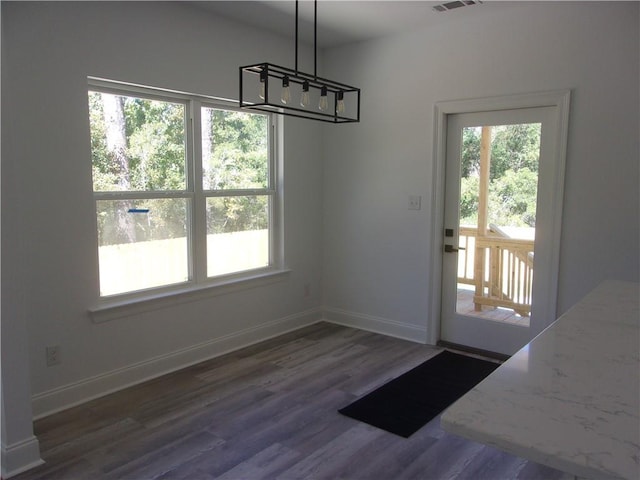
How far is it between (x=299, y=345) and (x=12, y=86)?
285 cm

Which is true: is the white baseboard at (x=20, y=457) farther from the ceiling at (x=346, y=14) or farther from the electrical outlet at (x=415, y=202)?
the electrical outlet at (x=415, y=202)

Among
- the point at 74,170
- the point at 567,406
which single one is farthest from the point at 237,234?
the point at 567,406

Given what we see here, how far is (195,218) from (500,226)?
241cm

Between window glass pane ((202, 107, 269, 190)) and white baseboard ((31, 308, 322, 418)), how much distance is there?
128 centimetres

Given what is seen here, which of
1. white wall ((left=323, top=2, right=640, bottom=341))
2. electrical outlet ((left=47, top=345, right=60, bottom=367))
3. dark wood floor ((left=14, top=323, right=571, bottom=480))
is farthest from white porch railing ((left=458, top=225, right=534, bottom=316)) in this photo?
electrical outlet ((left=47, top=345, right=60, bottom=367))

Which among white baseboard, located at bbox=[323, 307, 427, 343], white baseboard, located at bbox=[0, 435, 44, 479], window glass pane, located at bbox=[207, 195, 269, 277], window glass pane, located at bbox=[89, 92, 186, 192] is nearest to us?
white baseboard, located at bbox=[0, 435, 44, 479]

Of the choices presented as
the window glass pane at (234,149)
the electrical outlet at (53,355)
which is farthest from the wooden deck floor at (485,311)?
the electrical outlet at (53,355)

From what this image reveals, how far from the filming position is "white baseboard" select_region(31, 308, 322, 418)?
317cm

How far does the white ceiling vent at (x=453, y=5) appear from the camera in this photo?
359cm

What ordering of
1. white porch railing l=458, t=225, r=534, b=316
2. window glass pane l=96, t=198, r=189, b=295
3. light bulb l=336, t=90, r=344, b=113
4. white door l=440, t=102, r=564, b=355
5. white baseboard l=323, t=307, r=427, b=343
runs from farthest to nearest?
1. white baseboard l=323, t=307, r=427, b=343
2. white porch railing l=458, t=225, r=534, b=316
3. white door l=440, t=102, r=564, b=355
4. window glass pane l=96, t=198, r=189, b=295
5. light bulb l=336, t=90, r=344, b=113

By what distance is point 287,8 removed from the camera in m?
3.74

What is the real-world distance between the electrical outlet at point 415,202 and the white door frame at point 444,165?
130mm

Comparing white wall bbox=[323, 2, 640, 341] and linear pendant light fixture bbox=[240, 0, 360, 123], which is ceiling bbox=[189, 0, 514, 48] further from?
linear pendant light fixture bbox=[240, 0, 360, 123]

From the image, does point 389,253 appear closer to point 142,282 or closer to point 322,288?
point 322,288
